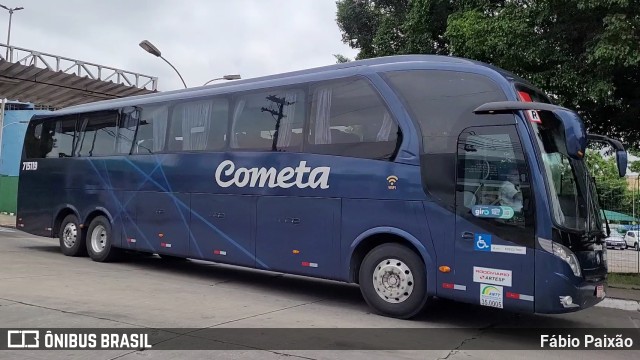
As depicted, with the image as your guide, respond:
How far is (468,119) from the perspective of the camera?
684cm

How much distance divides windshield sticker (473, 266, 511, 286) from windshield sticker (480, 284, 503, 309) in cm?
6

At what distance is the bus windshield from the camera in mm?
6316

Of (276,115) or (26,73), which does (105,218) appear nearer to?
(276,115)

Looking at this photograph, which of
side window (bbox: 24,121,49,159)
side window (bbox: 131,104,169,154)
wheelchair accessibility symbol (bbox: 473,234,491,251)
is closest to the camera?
wheelchair accessibility symbol (bbox: 473,234,491,251)

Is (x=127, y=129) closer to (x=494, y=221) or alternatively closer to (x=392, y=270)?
(x=392, y=270)

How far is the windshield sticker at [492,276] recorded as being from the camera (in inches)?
252

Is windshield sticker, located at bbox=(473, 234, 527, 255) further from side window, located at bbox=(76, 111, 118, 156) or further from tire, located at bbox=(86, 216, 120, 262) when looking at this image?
side window, located at bbox=(76, 111, 118, 156)

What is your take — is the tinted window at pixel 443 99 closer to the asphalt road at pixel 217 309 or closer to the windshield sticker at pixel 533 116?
the windshield sticker at pixel 533 116

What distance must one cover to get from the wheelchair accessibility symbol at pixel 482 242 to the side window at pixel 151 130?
Result: 671cm

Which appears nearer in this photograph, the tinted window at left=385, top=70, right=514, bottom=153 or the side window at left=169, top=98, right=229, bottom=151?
the tinted window at left=385, top=70, right=514, bottom=153

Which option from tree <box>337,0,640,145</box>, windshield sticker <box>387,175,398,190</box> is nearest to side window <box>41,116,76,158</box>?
tree <box>337,0,640,145</box>

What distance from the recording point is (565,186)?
6.49m

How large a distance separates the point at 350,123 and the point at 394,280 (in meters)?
2.33

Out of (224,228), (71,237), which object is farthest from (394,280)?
(71,237)
